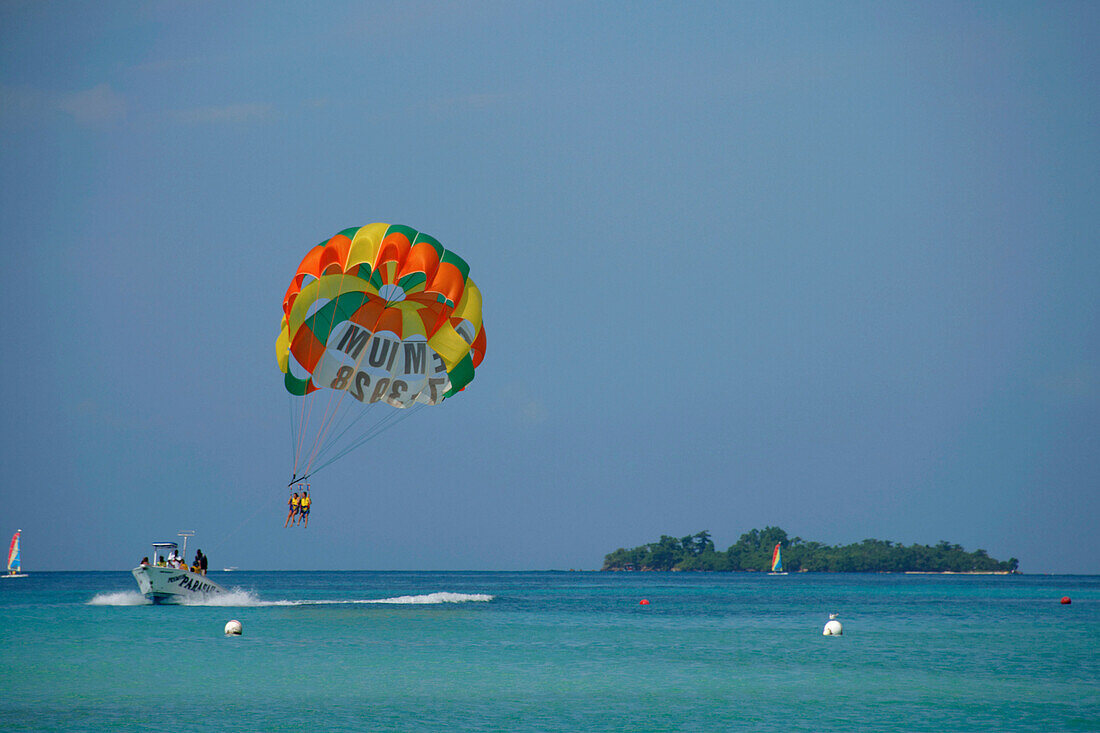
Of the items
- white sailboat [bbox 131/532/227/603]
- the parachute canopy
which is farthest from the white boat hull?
the parachute canopy

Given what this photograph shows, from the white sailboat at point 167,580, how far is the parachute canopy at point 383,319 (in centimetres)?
1155

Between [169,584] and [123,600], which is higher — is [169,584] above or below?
above

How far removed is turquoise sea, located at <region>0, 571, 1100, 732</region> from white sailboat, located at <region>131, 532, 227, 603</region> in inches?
27.0

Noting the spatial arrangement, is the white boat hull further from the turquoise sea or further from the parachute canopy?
the parachute canopy

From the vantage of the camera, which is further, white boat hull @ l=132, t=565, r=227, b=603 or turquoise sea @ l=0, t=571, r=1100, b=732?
white boat hull @ l=132, t=565, r=227, b=603

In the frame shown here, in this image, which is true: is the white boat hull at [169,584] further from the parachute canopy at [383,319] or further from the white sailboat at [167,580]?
the parachute canopy at [383,319]

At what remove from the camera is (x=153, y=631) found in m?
28.2

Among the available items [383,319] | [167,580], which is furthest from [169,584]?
[383,319]

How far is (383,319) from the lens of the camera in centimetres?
2641

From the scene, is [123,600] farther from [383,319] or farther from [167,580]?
[383,319]

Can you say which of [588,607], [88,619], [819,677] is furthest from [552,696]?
[588,607]

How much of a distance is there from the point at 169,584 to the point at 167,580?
33 cm

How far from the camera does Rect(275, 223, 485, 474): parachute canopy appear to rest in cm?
2452

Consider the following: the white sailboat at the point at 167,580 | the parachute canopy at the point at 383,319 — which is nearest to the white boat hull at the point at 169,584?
Result: the white sailboat at the point at 167,580
